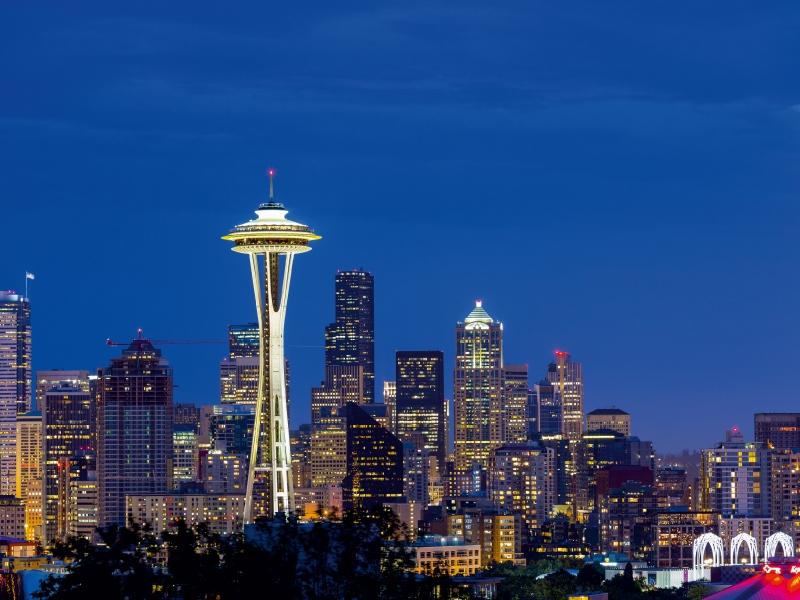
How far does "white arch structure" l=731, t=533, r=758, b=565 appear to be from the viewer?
15012cm

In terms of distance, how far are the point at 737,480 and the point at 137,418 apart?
5593 cm

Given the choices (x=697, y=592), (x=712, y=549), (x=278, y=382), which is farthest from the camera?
(x=712, y=549)

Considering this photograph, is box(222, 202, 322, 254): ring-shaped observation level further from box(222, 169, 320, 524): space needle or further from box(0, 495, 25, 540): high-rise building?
box(0, 495, 25, 540): high-rise building

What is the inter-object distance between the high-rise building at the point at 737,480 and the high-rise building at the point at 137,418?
50672 millimetres

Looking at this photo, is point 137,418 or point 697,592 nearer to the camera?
point 697,592

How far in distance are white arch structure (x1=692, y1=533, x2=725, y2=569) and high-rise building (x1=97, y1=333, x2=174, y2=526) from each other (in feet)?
180

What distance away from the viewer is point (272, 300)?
110750 millimetres

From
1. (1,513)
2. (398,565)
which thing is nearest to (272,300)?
(398,565)

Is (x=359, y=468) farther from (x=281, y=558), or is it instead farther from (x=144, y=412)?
(x=281, y=558)

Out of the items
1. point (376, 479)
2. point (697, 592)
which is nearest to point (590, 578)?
point (697, 592)

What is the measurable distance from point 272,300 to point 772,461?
296 feet

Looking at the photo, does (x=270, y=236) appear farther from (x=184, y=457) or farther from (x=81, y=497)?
(x=184, y=457)

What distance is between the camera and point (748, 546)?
157 metres

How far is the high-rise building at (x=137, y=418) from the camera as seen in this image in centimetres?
18450
